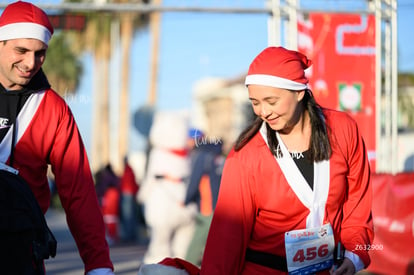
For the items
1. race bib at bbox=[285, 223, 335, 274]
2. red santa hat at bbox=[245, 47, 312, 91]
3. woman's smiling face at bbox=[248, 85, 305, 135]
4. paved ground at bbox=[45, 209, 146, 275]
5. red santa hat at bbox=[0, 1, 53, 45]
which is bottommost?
paved ground at bbox=[45, 209, 146, 275]

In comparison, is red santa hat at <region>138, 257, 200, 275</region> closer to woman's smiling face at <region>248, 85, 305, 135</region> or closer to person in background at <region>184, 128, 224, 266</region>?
woman's smiling face at <region>248, 85, 305, 135</region>

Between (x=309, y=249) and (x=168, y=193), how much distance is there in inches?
215

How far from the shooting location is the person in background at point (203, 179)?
30.7ft

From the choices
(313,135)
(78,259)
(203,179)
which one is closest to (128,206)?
(78,259)

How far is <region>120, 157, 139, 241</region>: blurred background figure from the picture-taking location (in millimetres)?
17422

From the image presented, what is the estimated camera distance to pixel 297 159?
366 centimetres

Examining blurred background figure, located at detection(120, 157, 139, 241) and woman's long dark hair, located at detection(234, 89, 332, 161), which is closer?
woman's long dark hair, located at detection(234, 89, 332, 161)

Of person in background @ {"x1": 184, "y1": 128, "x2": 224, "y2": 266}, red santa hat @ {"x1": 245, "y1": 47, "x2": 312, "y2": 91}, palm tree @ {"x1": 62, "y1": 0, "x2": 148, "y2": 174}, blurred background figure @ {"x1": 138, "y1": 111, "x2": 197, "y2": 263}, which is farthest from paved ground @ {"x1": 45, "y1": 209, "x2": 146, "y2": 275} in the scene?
palm tree @ {"x1": 62, "y1": 0, "x2": 148, "y2": 174}

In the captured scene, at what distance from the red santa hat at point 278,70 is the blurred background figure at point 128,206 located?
13.8m

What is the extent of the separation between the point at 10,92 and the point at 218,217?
1.09m

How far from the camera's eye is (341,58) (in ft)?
32.7

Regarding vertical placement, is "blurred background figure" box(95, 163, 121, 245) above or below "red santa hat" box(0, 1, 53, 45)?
below

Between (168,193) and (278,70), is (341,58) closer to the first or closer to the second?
(168,193)

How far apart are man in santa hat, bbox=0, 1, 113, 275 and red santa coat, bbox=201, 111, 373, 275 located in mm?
564
